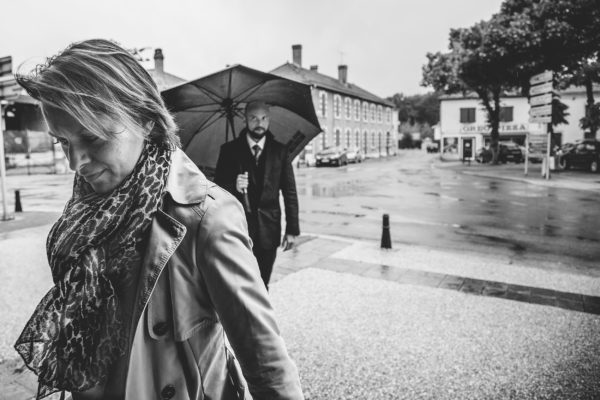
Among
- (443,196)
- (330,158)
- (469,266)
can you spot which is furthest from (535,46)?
(469,266)

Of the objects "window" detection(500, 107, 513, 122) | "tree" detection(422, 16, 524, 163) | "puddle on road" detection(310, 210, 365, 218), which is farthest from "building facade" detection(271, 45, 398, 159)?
"puddle on road" detection(310, 210, 365, 218)

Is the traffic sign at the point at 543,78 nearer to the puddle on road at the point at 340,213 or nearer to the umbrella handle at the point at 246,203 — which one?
the puddle on road at the point at 340,213

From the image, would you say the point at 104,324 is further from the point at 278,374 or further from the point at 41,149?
the point at 41,149

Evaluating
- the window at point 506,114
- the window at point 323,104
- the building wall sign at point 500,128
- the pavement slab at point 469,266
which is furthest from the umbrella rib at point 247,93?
the window at point 506,114

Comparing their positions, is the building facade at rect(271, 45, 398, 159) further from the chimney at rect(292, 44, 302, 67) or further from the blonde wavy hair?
the blonde wavy hair

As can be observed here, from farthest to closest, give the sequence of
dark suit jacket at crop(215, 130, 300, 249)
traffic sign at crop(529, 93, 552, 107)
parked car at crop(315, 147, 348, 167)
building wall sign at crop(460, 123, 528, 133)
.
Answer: building wall sign at crop(460, 123, 528, 133), parked car at crop(315, 147, 348, 167), traffic sign at crop(529, 93, 552, 107), dark suit jacket at crop(215, 130, 300, 249)

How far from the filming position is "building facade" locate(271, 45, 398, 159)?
44.7m

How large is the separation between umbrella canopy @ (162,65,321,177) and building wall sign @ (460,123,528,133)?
4854cm

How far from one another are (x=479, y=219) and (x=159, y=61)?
37568 millimetres

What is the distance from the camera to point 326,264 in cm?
652

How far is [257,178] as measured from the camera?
12.9 feet

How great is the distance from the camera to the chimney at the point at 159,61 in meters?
39.5

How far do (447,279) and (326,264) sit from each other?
5.67 feet

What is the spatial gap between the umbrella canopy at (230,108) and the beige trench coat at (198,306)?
2.66 metres
